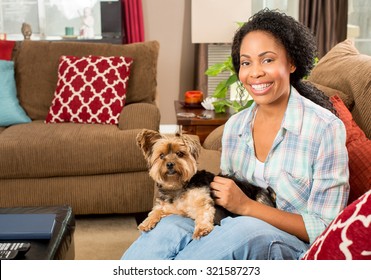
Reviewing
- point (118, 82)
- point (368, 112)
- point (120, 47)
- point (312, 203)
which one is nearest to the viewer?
point (312, 203)

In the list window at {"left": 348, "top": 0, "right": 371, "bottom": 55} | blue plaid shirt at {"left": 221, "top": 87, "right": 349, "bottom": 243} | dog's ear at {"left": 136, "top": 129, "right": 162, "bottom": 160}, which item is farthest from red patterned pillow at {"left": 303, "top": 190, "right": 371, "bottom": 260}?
window at {"left": 348, "top": 0, "right": 371, "bottom": 55}

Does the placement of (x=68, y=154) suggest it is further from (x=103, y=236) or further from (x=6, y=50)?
(x=6, y=50)

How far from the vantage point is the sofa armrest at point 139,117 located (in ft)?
10.5

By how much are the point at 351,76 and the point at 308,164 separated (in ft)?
2.70

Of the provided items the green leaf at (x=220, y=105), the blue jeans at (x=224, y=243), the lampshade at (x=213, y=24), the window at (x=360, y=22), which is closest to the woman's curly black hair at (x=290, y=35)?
the blue jeans at (x=224, y=243)

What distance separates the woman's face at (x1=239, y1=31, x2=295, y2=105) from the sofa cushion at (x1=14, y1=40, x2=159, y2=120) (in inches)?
78.8

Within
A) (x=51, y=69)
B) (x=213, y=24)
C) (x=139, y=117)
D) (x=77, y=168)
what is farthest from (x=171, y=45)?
(x=77, y=168)

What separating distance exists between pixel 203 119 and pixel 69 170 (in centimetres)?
83

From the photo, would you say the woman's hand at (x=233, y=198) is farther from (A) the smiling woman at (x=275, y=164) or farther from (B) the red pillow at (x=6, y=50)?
(B) the red pillow at (x=6, y=50)

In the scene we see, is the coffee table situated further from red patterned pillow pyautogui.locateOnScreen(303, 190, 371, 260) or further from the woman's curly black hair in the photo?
red patterned pillow pyautogui.locateOnScreen(303, 190, 371, 260)

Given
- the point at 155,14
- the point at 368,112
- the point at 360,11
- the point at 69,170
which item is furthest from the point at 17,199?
the point at 360,11

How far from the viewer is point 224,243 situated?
4.42 feet

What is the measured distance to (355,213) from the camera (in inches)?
31.7

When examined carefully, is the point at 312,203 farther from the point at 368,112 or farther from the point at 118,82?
the point at 118,82
